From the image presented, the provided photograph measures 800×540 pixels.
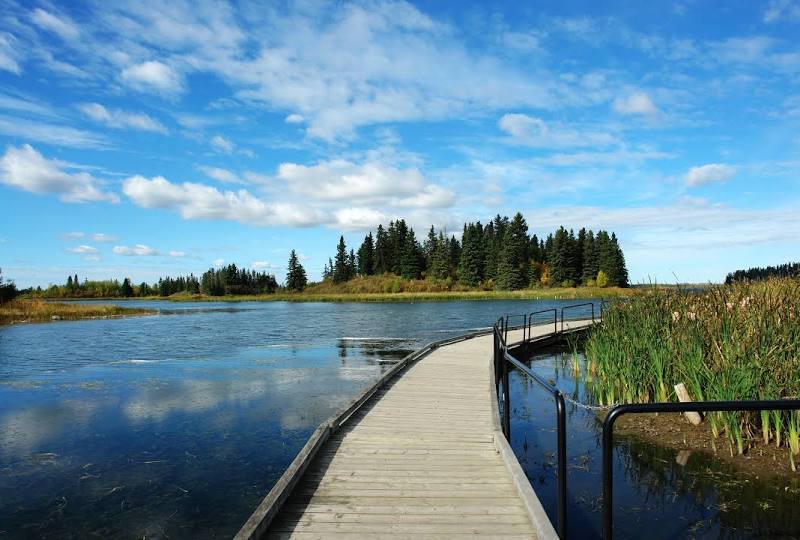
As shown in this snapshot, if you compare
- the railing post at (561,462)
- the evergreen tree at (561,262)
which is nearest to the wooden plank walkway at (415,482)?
the railing post at (561,462)

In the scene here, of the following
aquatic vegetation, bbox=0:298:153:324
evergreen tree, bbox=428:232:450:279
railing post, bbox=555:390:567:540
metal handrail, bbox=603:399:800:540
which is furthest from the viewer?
evergreen tree, bbox=428:232:450:279

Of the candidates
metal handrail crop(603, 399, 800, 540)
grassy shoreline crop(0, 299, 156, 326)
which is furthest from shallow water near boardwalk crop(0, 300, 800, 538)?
grassy shoreline crop(0, 299, 156, 326)

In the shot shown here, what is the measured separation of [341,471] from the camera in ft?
21.1

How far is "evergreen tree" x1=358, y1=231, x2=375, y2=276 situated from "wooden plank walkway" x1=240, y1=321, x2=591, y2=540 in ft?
384

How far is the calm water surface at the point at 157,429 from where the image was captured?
24.2ft

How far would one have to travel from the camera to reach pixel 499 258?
324 ft

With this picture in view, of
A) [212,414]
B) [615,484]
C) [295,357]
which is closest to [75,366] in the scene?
[295,357]

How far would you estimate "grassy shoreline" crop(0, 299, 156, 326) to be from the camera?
145 ft

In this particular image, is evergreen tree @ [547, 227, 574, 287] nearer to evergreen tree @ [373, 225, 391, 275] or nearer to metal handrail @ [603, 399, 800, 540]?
evergreen tree @ [373, 225, 391, 275]

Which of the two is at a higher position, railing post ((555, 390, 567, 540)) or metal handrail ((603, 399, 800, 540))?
metal handrail ((603, 399, 800, 540))

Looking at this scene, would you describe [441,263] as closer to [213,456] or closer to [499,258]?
[499,258]

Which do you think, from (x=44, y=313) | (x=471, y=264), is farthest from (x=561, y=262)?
(x=44, y=313)

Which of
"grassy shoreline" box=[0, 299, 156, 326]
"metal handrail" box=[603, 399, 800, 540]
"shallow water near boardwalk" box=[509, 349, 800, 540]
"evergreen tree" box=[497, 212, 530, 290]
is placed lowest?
"shallow water near boardwalk" box=[509, 349, 800, 540]

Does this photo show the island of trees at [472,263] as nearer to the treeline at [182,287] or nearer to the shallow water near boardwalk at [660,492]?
the treeline at [182,287]
